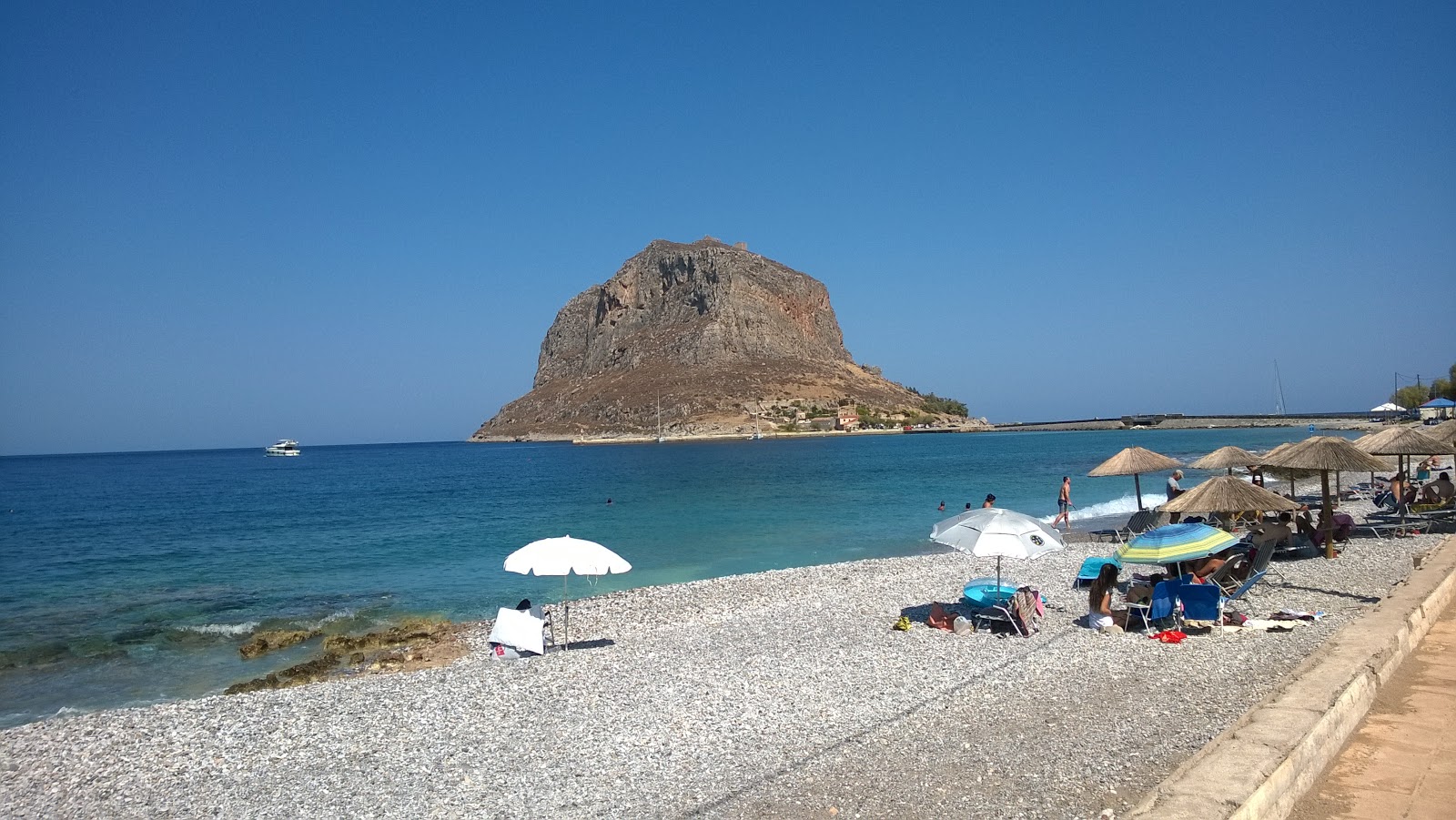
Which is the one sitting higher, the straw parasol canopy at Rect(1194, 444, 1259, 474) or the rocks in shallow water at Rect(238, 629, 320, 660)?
the straw parasol canopy at Rect(1194, 444, 1259, 474)

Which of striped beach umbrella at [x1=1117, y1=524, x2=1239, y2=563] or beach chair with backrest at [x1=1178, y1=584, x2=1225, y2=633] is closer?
beach chair with backrest at [x1=1178, y1=584, x2=1225, y2=633]

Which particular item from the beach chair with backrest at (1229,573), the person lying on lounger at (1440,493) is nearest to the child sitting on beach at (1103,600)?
the beach chair with backrest at (1229,573)

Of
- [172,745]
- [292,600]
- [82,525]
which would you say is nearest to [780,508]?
[292,600]

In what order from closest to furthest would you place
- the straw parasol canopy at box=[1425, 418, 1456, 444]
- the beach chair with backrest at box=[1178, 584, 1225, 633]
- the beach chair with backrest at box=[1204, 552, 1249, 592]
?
the beach chair with backrest at box=[1178, 584, 1225, 633] < the beach chair with backrest at box=[1204, 552, 1249, 592] < the straw parasol canopy at box=[1425, 418, 1456, 444]

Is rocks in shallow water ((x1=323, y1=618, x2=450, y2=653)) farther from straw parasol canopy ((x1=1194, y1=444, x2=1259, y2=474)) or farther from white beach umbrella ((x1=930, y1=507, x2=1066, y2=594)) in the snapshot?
straw parasol canopy ((x1=1194, y1=444, x2=1259, y2=474))

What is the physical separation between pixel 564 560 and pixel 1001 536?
600cm

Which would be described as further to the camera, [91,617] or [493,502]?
[493,502]

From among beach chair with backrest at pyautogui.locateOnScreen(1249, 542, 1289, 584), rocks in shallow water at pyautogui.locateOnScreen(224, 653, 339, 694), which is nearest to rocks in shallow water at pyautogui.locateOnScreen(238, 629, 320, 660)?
rocks in shallow water at pyautogui.locateOnScreen(224, 653, 339, 694)

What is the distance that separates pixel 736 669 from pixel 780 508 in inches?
1052

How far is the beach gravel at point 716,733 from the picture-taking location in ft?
21.0

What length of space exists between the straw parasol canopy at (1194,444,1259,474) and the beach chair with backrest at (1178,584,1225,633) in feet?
37.4

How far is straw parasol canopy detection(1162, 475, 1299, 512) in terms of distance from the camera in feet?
43.6

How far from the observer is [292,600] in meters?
19.9

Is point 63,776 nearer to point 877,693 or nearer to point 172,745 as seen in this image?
point 172,745
